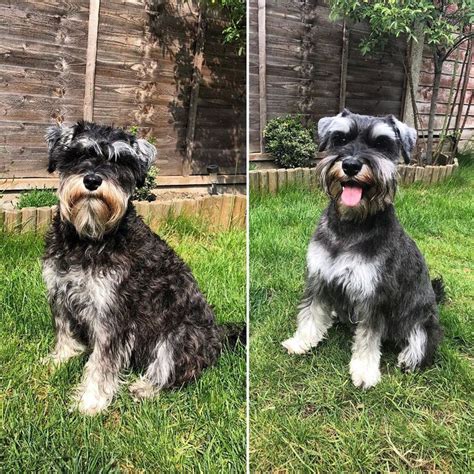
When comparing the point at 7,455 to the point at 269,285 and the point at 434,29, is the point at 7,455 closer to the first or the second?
the point at 269,285

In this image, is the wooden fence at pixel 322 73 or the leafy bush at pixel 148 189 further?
the leafy bush at pixel 148 189

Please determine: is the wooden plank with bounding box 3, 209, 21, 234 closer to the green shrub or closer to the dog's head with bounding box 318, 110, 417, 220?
the green shrub

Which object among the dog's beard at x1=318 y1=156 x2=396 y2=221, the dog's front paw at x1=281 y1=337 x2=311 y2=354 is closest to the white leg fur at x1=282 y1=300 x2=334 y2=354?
the dog's front paw at x1=281 y1=337 x2=311 y2=354

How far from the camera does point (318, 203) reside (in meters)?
1.25

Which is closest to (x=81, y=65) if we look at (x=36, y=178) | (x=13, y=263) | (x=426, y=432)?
(x=36, y=178)

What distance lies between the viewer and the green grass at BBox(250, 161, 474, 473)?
1046 millimetres

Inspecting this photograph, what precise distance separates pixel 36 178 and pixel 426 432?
121cm

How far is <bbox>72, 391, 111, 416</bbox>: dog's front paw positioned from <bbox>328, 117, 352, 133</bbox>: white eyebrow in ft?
3.09

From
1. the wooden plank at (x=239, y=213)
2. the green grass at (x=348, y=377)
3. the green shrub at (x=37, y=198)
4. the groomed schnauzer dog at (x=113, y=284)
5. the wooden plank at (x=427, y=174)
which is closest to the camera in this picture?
the green grass at (x=348, y=377)

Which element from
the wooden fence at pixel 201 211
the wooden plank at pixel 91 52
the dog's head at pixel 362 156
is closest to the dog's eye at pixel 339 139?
the dog's head at pixel 362 156

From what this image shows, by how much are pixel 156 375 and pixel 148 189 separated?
22.9 inches

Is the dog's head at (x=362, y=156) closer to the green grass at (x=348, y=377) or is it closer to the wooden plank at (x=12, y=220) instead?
the green grass at (x=348, y=377)

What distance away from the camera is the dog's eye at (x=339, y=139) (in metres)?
1.16

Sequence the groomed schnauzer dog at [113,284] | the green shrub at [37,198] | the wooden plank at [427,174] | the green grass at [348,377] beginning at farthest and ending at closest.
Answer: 1. the green shrub at [37,198]
2. the groomed schnauzer dog at [113,284]
3. the wooden plank at [427,174]
4. the green grass at [348,377]
